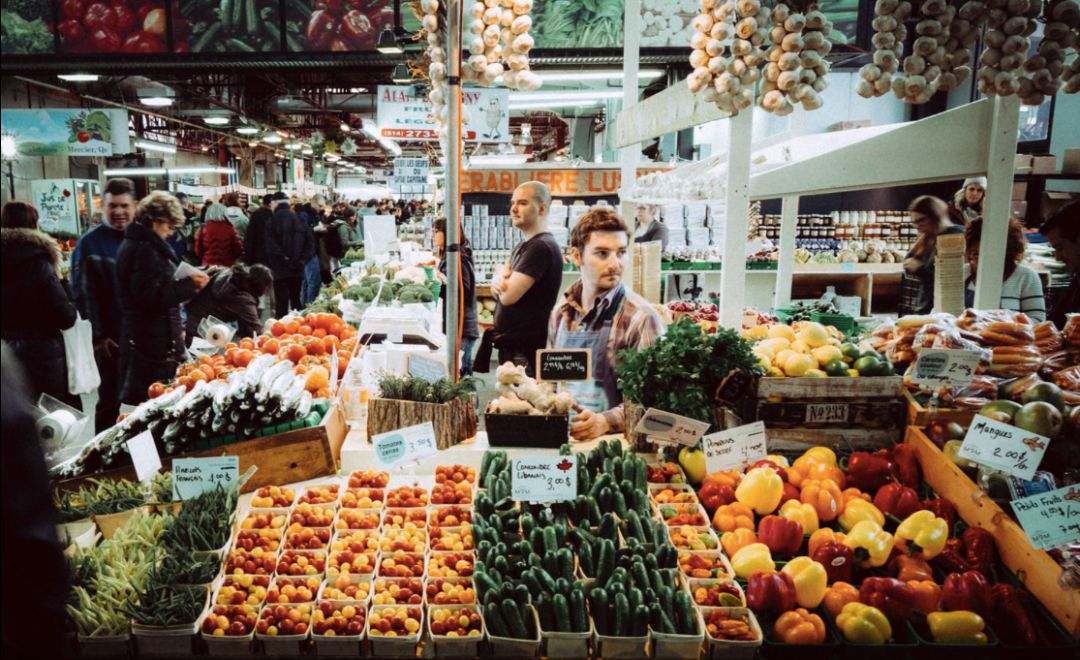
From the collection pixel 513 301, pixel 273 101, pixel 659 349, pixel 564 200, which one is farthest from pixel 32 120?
pixel 659 349

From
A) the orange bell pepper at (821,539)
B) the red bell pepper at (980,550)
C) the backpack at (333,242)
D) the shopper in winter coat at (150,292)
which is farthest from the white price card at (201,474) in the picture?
the backpack at (333,242)

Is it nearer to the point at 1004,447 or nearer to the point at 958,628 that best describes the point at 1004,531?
the point at 1004,447

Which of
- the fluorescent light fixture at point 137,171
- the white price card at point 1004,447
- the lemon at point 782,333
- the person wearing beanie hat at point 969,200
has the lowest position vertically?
the white price card at point 1004,447

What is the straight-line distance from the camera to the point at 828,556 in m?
2.04

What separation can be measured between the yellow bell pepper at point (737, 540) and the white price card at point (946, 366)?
3.01ft

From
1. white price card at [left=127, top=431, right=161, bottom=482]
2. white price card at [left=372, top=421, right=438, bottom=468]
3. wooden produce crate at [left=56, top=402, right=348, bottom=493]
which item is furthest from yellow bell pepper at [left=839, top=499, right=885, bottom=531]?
white price card at [left=127, top=431, right=161, bottom=482]

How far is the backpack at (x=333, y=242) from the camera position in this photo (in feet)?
41.6

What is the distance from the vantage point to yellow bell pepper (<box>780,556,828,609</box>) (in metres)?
1.91

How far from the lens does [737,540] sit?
216 cm

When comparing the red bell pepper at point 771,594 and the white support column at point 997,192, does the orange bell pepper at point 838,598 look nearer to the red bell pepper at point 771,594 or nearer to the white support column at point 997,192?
the red bell pepper at point 771,594

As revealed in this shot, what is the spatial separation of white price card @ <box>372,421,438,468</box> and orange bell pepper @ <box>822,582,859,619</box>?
1.36 meters

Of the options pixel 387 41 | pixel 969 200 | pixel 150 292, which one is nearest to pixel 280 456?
pixel 150 292

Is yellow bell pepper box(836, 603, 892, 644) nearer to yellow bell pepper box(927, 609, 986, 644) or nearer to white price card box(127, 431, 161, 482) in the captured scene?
yellow bell pepper box(927, 609, 986, 644)

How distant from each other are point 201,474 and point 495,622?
1255 millimetres
